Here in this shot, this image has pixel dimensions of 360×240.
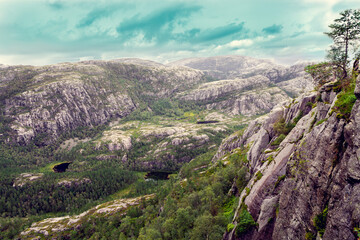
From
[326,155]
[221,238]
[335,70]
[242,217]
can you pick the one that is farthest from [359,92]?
[221,238]

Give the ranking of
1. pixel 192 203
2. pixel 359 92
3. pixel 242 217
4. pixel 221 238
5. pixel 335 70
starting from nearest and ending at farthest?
pixel 359 92 → pixel 242 217 → pixel 335 70 → pixel 221 238 → pixel 192 203

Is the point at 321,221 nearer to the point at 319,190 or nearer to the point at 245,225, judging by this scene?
the point at 319,190

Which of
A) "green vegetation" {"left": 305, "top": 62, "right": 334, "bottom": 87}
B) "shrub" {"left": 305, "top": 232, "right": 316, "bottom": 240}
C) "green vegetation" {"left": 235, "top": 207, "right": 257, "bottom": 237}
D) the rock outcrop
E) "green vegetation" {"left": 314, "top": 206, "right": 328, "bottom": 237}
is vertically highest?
"green vegetation" {"left": 305, "top": 62, "right": 334, "bottom": 87}

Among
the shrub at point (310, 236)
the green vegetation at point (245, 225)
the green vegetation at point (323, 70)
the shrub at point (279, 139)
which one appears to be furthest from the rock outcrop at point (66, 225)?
the green vegetation at point (323, 70)

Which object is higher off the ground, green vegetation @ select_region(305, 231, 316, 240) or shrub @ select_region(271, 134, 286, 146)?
shrub @ select_region(271, 134, 286, 146)

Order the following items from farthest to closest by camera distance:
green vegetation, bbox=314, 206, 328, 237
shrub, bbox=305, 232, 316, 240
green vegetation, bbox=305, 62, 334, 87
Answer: green vegetation, bbox=305, 62, 334, 87, shrub, bbox=305, 232, 316, 240, green vegetation, bbox=314, 206, 328, 237

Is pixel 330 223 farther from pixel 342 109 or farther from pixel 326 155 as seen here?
pixel 342 109

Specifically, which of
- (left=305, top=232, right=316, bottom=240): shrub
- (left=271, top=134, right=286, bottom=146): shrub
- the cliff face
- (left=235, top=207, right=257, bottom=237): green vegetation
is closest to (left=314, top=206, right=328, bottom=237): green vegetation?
the cliff face

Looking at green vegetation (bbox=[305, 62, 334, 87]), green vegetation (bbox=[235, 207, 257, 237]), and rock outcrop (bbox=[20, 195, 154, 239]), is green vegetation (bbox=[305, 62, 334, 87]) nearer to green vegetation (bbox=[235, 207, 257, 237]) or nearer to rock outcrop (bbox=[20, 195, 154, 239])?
green vegetation (bbox=[235, 207, 257, 237])

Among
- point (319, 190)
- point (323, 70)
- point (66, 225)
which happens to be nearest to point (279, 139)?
point (323, 70)

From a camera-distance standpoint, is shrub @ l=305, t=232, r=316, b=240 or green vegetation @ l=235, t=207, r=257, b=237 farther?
green vegetation @ l=235, t=207, r=257, b=237

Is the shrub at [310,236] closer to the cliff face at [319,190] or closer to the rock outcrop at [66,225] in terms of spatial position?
the cliff face at [319,190]
